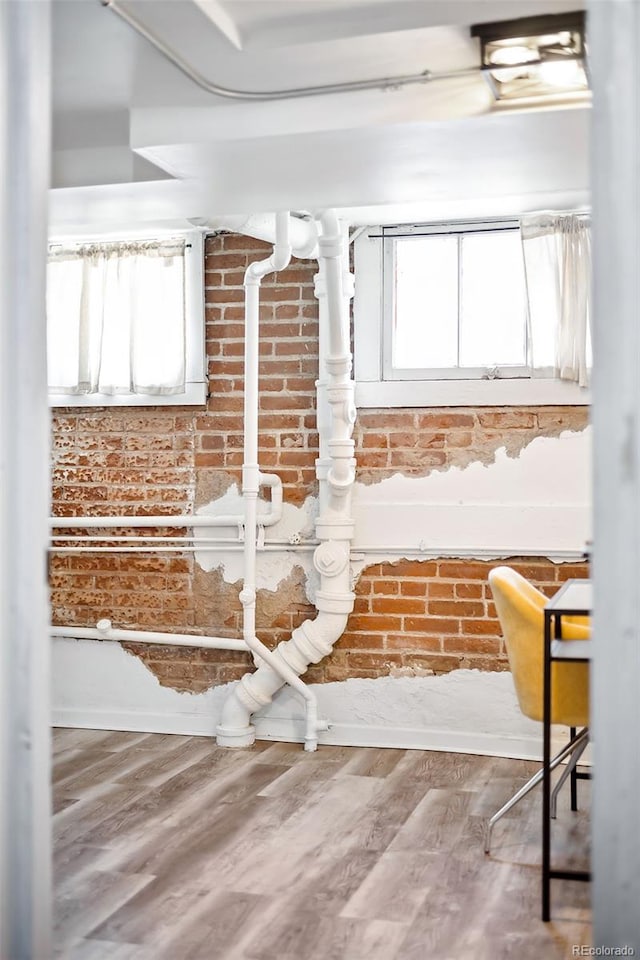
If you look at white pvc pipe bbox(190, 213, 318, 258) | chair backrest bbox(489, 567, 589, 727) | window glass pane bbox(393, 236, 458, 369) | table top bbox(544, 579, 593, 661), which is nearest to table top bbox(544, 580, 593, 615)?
table top bbox(544, 579, 593, 661)

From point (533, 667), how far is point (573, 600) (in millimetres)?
290

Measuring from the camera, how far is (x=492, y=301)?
16.1ft

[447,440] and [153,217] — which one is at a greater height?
[153,217]

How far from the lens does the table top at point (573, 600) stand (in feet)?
9.81

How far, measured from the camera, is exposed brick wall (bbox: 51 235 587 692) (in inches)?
194

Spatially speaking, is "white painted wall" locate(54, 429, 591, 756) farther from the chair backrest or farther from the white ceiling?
the white ceiling

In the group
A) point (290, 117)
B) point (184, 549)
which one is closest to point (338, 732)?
point (184, 549)

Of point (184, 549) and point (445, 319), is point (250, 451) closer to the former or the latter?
point (184, 549)
